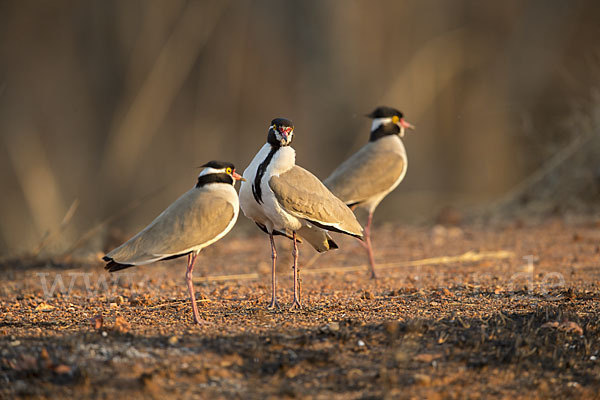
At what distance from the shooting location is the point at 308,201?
5004 millimetres

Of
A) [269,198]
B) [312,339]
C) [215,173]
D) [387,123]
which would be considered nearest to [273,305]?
[269,198]

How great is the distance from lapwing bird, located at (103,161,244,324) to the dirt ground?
1.23 ft

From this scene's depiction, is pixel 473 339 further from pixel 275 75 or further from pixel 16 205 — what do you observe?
pixel 275 75

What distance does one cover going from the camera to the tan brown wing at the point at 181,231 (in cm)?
437

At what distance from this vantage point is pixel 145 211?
1416 cm

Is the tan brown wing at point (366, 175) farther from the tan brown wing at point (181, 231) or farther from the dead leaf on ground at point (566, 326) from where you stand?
the dead leaf on ground at point (566, 326)

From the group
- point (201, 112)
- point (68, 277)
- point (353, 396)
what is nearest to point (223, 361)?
point (353, 396)

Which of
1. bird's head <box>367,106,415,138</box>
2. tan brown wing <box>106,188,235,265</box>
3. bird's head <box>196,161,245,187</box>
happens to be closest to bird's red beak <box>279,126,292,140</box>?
bird's head <box>196,161,245,187</box>

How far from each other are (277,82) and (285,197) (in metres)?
13.7

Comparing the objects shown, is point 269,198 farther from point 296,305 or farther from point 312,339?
point 312,339

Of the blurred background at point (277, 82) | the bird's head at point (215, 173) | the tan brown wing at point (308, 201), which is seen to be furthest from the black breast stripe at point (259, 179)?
the blurred background at point (277, 82)

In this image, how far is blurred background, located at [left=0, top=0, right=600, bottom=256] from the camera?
15430mm

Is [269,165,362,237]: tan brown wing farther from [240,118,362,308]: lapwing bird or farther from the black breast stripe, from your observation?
the black breast stripe

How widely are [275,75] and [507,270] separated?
12661mm
